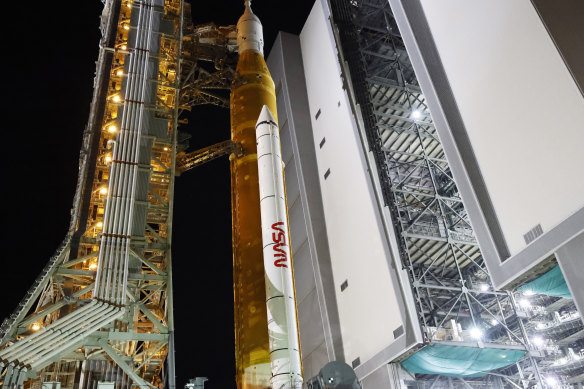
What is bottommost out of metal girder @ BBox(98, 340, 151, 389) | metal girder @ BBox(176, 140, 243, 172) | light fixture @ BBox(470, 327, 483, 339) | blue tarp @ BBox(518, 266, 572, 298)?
metal girder @ BBox(98, 340, 151, 389)

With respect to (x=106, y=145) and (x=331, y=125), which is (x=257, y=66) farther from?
(x=106, y=145)

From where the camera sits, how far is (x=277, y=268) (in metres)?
14.8

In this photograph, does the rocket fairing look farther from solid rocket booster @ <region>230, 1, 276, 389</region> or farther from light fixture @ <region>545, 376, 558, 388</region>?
light fixture @ <region>545, 376, 558, 388</region>

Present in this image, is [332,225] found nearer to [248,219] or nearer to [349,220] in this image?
[349,220]

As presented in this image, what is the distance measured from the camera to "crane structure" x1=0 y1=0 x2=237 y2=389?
13.8 m

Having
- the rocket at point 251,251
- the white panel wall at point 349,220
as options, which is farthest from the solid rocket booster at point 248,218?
the white panel wall at point 349,220

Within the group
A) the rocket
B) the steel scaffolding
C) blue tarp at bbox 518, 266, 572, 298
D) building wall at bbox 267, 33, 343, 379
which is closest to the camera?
blue tarp at bbox 518, 266, 572, 298

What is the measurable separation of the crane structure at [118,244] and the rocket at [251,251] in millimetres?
2502

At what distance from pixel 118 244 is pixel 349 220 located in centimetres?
997

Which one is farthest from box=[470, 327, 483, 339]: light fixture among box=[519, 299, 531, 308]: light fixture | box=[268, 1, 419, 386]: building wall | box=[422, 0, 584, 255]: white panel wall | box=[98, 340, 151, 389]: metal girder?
box=[519, 299, 531, 308]: light fixture

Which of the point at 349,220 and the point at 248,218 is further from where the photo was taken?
the point at 349,220

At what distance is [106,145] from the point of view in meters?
18.6

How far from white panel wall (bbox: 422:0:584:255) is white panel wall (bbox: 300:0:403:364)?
5.80 m

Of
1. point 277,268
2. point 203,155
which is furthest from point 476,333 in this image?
point 203,155
